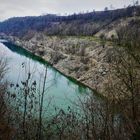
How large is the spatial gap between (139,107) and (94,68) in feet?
166

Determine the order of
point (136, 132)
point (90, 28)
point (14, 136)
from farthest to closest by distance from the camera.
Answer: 1. point (90, 28)
2. point (14, 136)
3. point (136, 132)

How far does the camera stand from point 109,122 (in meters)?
10.9

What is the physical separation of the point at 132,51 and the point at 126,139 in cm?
309

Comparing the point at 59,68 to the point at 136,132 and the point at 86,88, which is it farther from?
the point at 136,132

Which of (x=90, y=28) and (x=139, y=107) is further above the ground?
(x=90, y=28)

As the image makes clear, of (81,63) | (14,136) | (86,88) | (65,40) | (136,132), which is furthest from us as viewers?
(65,40)

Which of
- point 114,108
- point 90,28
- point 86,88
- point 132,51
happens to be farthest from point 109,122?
point 90,28

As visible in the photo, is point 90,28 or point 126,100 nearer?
point 126,100

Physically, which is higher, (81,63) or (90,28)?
(90,28)

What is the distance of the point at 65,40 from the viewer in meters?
105

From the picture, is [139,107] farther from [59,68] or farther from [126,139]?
[59,68]

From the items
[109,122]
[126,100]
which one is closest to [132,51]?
[126,100]

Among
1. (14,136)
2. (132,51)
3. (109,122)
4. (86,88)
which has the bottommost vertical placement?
(86,88)

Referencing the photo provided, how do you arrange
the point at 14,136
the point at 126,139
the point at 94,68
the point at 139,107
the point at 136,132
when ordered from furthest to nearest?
the point at 94,68
the point at 14,136
the point at 139,107
the point at 126,139
the point at 136,132
